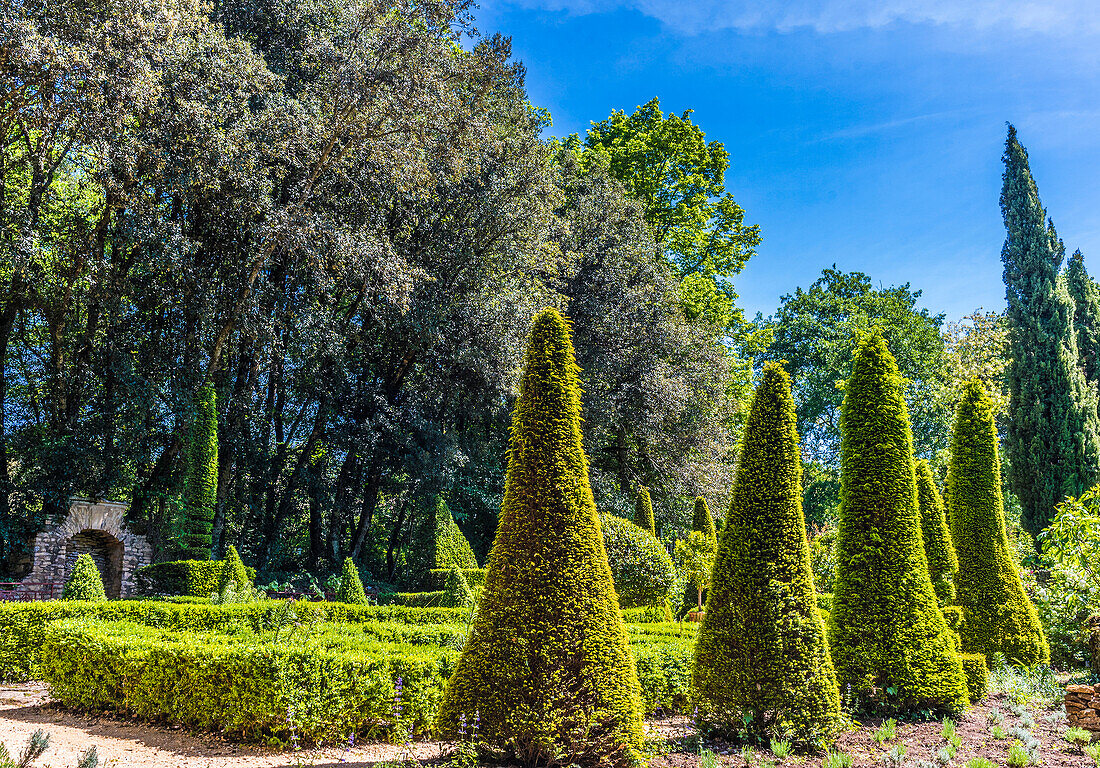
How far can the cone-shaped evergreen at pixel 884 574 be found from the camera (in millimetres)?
7746

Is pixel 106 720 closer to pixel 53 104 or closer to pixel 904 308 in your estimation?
pixel 53 104

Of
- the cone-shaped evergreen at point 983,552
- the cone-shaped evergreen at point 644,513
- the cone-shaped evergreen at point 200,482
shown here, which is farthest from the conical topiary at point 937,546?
the cone-shaped evergreen at point 200,482

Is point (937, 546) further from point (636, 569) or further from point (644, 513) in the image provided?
point (644, 513)

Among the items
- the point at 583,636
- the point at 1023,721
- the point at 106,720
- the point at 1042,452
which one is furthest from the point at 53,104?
the point at 1042,452

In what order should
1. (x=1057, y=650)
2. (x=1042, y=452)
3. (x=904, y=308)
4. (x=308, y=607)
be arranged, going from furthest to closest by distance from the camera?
(x=904, y=308) < (x=1042, y=452) < (x=1057, y=650) < (x=308, y=607)

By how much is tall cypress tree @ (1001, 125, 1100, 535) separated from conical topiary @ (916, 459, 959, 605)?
15.8 m

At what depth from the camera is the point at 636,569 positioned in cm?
→ 1523

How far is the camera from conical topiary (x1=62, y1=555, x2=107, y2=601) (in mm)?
11141

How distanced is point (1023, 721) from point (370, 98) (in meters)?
17.4

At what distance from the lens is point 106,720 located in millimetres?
7457

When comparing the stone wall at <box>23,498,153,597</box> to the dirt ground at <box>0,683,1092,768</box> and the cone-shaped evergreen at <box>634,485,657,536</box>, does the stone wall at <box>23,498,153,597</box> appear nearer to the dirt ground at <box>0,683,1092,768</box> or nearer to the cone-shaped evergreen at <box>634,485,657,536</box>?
the dirt ground at <box>0,683,1092,768</box>

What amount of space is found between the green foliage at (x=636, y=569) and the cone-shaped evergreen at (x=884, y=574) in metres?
7.13

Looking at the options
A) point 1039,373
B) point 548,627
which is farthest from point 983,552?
point 1039,373

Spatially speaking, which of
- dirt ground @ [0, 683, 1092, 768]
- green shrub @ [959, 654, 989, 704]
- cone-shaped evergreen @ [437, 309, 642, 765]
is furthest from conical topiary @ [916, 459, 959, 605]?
cone-shaped evergreen @ [437, 309, 642, 765]
